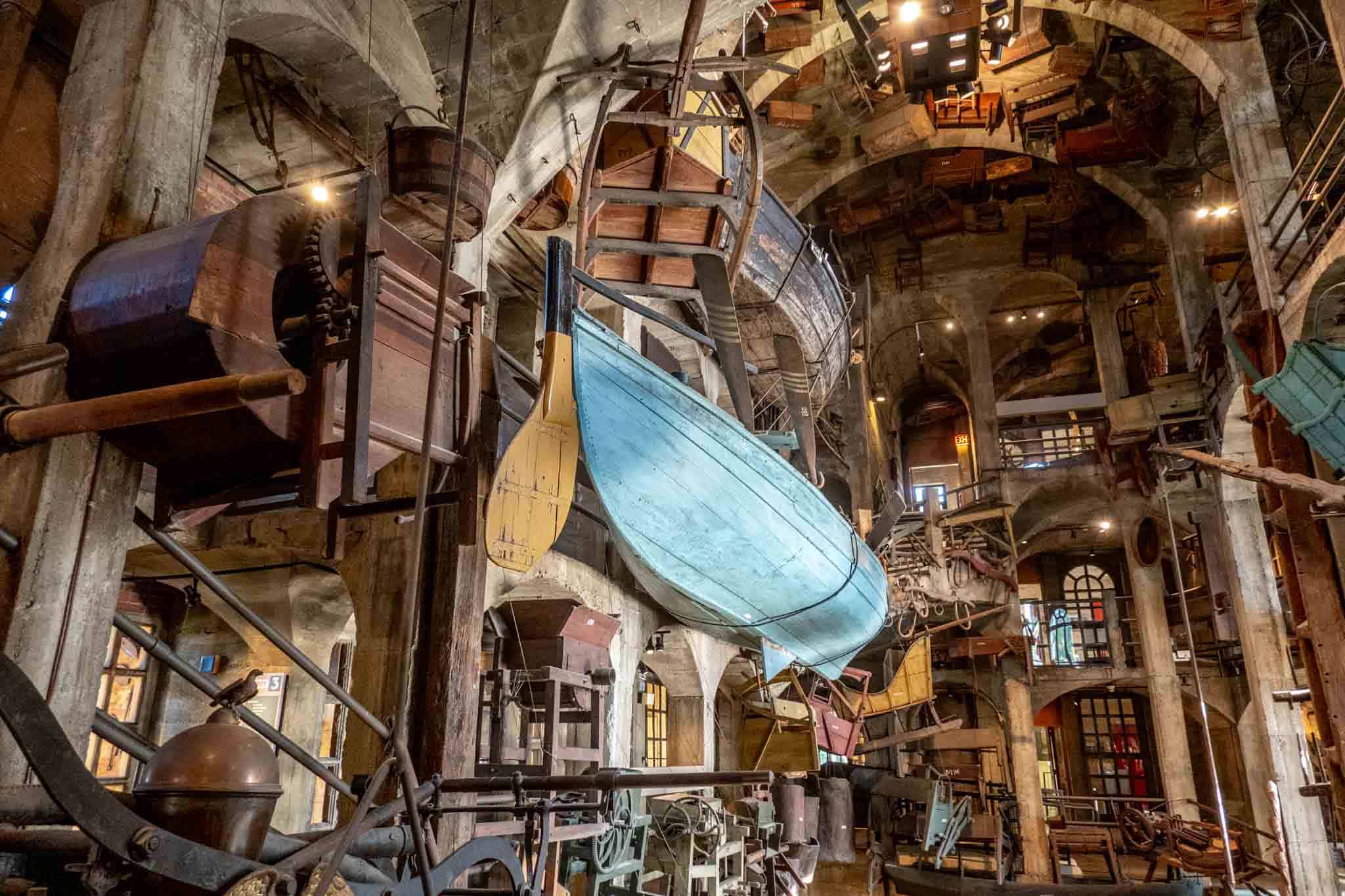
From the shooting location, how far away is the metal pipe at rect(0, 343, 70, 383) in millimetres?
1983

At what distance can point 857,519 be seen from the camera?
14.8 meters

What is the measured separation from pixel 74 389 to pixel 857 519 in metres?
13.6

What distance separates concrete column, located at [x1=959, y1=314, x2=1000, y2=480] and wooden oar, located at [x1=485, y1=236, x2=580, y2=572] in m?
14.4

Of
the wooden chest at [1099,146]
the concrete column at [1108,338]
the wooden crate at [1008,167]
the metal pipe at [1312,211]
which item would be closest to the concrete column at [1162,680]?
the concrete column at [1108,338]

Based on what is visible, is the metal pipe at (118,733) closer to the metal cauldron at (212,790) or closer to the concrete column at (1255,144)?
the metal cauldron at (212,790)

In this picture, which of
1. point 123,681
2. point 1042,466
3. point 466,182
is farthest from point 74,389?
point 1042,466

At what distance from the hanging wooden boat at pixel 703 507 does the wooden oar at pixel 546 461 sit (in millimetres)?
147

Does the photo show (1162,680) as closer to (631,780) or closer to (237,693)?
(631,780)

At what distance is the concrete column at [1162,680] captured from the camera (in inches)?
585

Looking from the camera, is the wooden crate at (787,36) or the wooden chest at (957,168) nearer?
the wooden crate at (787,36)

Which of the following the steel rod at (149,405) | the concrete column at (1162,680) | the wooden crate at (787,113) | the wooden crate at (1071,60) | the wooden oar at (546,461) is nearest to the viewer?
the steel rod at (149,405)

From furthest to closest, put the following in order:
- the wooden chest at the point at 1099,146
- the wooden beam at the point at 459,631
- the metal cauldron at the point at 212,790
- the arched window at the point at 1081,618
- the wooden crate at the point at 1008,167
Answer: the arched window at the point at 1081,618, the wooden crate at the point at 1008,167, the wooden chest at the point at 1099,146, the wooden beam at the point at 459,631, the metal cauldron at the point at 212,790

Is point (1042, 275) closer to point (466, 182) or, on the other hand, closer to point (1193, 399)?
point (1193, 399)

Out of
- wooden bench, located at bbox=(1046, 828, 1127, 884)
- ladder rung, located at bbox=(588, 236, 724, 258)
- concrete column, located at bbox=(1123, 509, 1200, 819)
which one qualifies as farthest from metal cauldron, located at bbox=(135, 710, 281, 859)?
concrete column, located at bbox=(1123, 509, 1200, 819)
